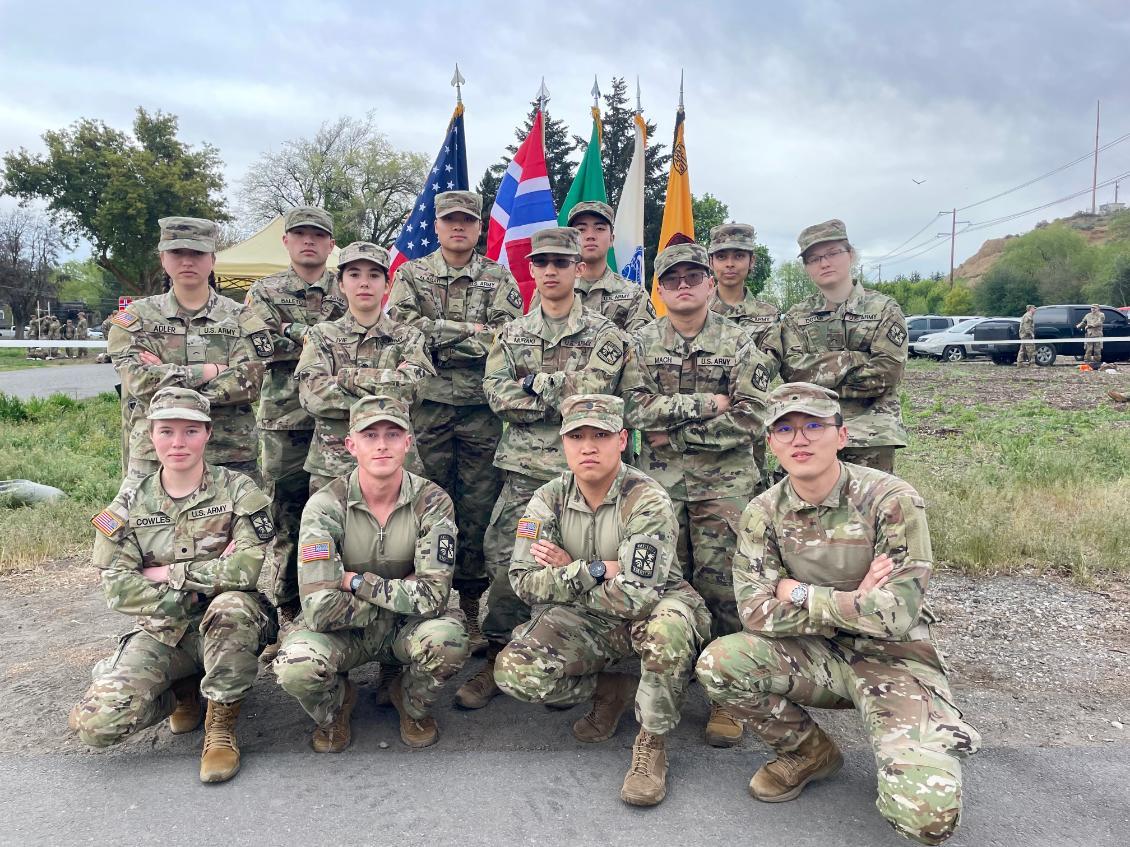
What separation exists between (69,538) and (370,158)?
40216 mm

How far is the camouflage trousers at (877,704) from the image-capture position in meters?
2.69

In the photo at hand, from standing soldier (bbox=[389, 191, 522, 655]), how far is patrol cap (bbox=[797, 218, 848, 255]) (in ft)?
5.89

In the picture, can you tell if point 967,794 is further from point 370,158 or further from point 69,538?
point 370,158

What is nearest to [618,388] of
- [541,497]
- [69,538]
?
[541,497]

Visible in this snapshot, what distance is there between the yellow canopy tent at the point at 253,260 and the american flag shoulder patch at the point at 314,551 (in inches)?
614

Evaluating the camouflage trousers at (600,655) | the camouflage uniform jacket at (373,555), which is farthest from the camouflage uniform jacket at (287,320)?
the camouflage trousers at (600,655)

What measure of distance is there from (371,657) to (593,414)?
156 centimetres

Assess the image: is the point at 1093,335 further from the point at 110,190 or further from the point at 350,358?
the point at 110,190

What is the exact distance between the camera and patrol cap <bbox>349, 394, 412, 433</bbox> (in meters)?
3.73

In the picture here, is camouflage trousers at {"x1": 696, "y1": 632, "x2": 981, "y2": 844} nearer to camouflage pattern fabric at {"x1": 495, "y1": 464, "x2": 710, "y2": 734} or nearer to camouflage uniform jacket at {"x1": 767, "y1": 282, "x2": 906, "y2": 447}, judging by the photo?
camouflage pattern fabric at {"x1": 495, "y1": 464, "x2": 710, "y2": 734}

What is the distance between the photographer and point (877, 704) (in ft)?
9.83

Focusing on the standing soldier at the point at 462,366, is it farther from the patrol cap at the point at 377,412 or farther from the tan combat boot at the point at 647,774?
the tan combat boot at the point at 647,774

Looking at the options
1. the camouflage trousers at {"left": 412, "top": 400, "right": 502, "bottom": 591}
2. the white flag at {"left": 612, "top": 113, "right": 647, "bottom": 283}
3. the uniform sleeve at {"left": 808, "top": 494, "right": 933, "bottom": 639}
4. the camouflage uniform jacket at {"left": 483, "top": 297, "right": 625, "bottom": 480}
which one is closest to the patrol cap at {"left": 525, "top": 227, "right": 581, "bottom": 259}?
the camouflage uniform jacket at {"left": 483, "top": 297, "right": 625, "bottom": 480}

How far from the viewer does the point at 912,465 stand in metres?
8.66
